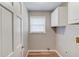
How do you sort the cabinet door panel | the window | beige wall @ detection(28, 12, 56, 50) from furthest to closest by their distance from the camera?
1. beige wall @ detection(28, 12, 56, 50)
2. the window
3. the cabinet door panel

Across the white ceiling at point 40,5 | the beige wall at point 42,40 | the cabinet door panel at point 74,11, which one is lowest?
the beige wall at point 42,40

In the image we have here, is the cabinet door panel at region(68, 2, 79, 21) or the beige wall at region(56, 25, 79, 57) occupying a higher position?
the cabinet door panel at region(68, 2, 79, 21)

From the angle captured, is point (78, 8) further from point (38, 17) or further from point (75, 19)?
point (38, 17)

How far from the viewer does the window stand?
11.0 feet

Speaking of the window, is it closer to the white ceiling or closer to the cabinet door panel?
the white ceiling

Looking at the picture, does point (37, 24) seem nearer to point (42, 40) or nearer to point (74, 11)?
point (42, 40)

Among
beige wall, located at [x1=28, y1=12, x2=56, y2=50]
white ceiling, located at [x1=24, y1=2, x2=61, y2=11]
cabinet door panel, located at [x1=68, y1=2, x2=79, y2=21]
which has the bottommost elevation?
beige wall, located at [x1=28, y1=12, x2=56, y2=50]

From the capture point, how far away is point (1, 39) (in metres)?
0.80

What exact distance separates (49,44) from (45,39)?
165 millimetres

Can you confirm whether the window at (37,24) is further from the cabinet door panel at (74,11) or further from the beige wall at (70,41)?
the cabinet door panel at (74,11)

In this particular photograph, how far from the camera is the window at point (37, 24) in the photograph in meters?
3.34

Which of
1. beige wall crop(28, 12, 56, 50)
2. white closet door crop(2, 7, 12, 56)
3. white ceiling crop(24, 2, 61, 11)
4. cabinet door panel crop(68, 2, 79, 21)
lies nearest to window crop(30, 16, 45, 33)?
beige wall crop(28, 12, 56, 50)

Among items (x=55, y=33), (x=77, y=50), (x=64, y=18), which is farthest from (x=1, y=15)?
→ (x=55, y=33)

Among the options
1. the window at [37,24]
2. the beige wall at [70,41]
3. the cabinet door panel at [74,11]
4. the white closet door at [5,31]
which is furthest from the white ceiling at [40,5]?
the white closet door at [5,31]
